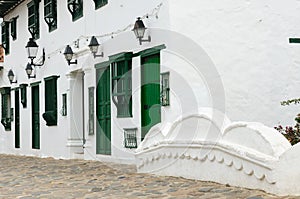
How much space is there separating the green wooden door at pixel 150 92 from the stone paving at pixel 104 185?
100 cm

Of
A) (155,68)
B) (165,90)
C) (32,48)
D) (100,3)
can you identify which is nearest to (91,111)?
(100,3)

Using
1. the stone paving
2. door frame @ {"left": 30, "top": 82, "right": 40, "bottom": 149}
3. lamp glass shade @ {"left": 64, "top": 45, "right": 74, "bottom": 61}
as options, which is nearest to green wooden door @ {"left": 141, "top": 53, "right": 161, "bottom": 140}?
the stone paving

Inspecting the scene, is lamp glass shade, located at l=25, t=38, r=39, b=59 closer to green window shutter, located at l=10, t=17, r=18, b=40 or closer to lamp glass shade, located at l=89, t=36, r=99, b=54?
green window shutter, located at l=10, t=17, r=18, b=40

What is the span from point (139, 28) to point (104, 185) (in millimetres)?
3312

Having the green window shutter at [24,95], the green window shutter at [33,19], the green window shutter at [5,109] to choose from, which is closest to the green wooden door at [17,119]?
the green window shutter at [5,109]

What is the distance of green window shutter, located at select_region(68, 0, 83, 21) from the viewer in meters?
15.8

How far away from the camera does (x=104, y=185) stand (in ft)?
32.8

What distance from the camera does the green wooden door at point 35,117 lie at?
1965cm

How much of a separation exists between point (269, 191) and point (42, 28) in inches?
502

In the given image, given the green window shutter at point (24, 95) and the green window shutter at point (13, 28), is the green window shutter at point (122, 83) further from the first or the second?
the green window shutter at point (13, 28)

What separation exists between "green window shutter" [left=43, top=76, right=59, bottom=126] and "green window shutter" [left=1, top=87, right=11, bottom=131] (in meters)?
4.80

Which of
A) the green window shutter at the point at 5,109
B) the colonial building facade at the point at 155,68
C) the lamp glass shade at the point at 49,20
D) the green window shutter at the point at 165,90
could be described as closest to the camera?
the colonial building facade at the point at 155,68

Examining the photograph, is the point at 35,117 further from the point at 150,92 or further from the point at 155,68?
the point at 155,68

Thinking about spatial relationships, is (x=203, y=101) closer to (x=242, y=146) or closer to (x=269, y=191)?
(x=242, y=146)
